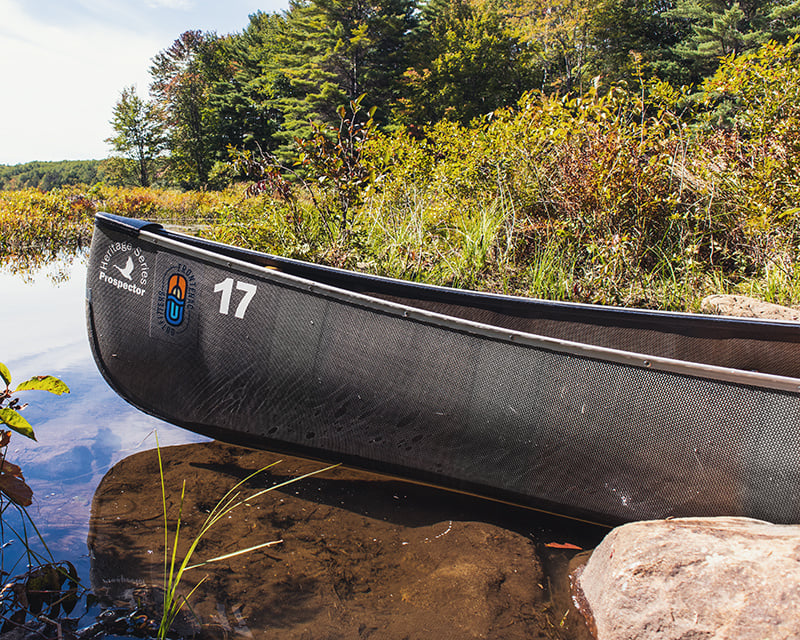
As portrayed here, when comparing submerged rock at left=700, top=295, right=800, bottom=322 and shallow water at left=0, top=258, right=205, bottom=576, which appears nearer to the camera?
shallow water at left=0, top=258, right=205, bottom=576

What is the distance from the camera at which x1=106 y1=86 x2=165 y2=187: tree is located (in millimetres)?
37844

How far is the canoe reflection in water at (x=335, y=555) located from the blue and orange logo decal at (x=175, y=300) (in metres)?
0.78

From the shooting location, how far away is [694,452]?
192cm

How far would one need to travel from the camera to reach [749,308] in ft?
11.8

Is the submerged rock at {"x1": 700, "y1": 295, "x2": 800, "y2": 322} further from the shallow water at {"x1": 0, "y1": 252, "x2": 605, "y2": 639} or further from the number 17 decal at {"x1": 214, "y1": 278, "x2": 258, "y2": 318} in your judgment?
the number 17 decal at {"x1": 214, "y1": 278, "x2": 258, "y2": 318}

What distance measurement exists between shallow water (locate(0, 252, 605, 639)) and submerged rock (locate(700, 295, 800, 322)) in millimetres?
2195

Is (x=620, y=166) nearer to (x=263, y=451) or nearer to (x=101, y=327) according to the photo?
(x=263, y=451)

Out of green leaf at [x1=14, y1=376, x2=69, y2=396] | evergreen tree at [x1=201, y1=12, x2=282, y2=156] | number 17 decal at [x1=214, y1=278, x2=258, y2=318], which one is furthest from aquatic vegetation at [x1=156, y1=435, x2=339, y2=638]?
evergreen tree at [x1=201, y1=12, x2=282, y2=156]

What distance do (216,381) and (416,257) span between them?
2598mm

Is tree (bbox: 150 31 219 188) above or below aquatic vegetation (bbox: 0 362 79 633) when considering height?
above

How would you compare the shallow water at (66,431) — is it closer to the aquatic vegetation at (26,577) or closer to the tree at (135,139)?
the aquatic vegetation at (26,577)

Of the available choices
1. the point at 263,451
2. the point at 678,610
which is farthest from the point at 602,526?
the point at 263,451

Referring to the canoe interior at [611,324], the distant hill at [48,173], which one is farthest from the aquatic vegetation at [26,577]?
the distant hill at [48,173]

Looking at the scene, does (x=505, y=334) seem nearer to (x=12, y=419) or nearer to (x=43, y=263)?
(x=12, y=419)
